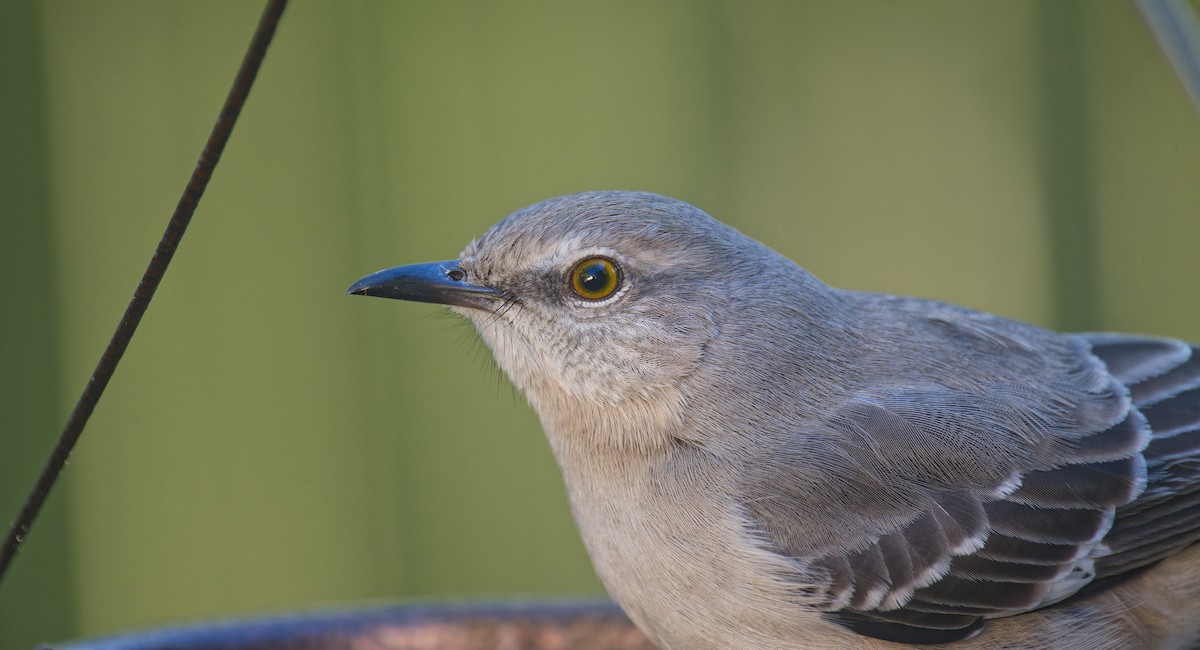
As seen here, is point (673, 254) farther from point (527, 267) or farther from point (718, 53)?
point (718, 53)

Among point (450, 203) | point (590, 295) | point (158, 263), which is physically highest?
point (450, 203)

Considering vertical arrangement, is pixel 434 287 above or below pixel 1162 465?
above

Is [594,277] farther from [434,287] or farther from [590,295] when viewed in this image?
[434,287]

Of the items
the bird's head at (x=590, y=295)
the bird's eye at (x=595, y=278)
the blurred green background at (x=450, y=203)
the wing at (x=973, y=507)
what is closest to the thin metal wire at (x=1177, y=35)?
the wing at (x=973, y=507)

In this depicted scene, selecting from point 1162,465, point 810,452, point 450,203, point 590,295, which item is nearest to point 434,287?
point 590,295

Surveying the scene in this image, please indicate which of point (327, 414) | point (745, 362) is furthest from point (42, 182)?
point (745, 362)

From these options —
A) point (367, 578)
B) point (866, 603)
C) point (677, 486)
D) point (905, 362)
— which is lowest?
point (367, 578)
